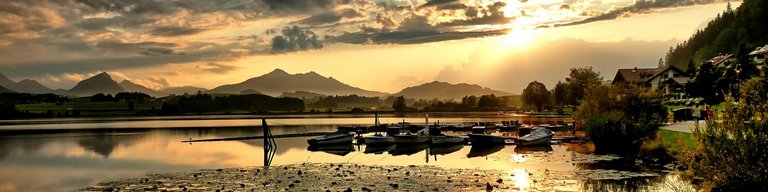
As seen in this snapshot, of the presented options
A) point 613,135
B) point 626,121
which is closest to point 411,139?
point 613,135

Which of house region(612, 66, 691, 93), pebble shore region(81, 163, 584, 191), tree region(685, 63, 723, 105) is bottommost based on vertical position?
pebble shore region(81, 163, 584, 191)

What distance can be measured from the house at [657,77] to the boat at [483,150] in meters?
86.7

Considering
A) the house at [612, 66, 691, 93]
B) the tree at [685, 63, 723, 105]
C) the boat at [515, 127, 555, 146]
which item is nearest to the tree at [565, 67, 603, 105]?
the house at [612, 66, 691, 93]

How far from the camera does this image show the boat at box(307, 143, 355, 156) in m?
67.6

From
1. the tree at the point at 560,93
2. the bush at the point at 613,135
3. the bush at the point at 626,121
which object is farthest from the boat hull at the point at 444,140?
the tree at the point at 560,93

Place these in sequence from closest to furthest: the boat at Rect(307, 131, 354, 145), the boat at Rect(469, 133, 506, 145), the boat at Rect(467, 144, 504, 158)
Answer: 1. the boat at Rect(467, 144, 504, 158)
2. the boat at Rect(469, 133, 506, 145)
3. the boat at Rect(307, 131, 354, 145)

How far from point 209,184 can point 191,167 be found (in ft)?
54.0

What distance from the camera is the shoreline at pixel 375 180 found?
35.1 metres

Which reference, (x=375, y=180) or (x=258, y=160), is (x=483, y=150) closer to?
(x=258, y=160)

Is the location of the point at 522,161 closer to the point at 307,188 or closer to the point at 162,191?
the point at 307,188

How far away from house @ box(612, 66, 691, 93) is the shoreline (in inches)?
4450

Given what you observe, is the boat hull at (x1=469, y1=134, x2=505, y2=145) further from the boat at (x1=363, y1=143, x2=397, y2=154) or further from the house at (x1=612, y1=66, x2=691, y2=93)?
the house at (x1=612, y1=66, x2=691, y2=93)

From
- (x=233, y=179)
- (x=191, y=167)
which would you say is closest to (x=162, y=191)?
(x=233, y=179)

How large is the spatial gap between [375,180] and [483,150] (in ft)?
92.9
